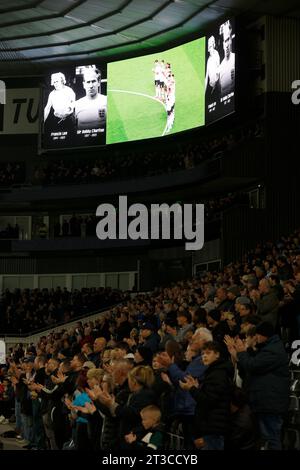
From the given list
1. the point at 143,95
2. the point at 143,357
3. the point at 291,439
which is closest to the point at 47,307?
the point at 143,95

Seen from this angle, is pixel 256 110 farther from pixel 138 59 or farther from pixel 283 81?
pixel 138 59

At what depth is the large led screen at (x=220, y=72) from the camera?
3572cm

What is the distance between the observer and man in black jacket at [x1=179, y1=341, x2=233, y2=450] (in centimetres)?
952

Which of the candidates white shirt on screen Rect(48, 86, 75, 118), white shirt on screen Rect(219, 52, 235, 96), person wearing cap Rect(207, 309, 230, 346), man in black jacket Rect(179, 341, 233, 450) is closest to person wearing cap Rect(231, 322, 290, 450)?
man in black jacket Rect(179, 341, 233, 450)

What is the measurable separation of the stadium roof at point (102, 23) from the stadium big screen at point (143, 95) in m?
0.74

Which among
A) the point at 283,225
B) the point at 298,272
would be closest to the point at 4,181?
the point at 283,225

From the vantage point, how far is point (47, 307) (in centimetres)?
4016

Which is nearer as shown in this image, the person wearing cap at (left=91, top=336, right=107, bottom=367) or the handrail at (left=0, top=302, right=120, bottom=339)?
the person wearing cap at (left=91, top=336, right=107, bottom=367)

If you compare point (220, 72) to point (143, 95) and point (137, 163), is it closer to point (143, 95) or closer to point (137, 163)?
point (143, 95)

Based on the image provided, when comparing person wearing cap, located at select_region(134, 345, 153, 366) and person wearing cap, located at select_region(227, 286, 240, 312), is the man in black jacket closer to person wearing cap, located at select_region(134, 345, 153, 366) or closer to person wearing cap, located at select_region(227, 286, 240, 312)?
person wearing cap, located at select_region(134, 345, 153, 366)

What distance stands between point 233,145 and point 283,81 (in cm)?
333

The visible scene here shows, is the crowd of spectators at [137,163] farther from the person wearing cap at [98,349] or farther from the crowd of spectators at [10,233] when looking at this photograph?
the person wearing cap at [98,349]

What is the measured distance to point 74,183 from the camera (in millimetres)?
45031

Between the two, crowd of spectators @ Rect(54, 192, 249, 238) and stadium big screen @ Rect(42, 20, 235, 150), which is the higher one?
stadium big screen @ Rect(42, 20, 235, 150)
